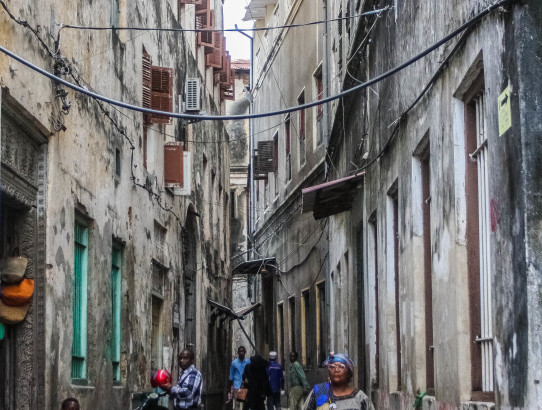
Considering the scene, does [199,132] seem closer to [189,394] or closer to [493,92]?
[189,394]

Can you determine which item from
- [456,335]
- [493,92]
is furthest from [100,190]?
[493,92]

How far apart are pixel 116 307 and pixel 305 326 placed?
10.7 m

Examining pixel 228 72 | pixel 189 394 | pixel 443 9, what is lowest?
pixel 189 394

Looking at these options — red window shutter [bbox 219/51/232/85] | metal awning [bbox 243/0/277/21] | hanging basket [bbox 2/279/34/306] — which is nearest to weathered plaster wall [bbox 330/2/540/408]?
hanging basket [bbox 2/279/34/306]

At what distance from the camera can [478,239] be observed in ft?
24.8

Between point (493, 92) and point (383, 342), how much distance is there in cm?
601

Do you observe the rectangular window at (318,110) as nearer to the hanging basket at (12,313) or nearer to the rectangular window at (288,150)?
the rectangular window at (288,150)

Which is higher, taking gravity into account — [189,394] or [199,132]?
[199,132]

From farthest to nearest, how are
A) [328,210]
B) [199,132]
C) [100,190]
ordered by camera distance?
[199,132]
[328,210]
[100,190]

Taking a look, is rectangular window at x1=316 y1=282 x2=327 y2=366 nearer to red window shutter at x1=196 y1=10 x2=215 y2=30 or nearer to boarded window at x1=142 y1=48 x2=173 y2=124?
boarded window at x1=142 y1=48 x2=173 y2=124

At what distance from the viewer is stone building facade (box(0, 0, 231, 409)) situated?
32.1 ft

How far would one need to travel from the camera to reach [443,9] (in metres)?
8.16

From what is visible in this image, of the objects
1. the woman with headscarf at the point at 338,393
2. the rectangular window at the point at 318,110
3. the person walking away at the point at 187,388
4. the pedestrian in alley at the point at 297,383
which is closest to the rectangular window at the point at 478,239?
the woman with headscarf at the point at 338,393

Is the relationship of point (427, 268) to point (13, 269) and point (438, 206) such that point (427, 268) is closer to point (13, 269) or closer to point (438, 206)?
point (438, 206)
